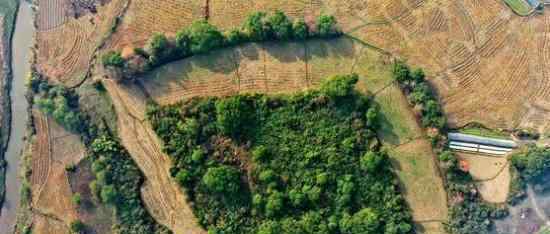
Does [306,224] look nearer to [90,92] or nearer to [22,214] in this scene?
[90,92]

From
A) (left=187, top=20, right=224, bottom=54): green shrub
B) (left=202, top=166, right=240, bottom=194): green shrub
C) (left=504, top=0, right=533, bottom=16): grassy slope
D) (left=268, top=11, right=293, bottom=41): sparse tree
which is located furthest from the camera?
(left=504, top=0, right=533, bottom=16): grassy slope

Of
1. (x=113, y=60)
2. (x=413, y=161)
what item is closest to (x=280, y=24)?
(x=113, y=60)

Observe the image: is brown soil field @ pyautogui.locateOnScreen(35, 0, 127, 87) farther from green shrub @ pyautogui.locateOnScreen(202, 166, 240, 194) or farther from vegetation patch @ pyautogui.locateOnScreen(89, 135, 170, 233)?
green shrub @ pyautogui.locateOnScreen(202, 166, 240, 194)

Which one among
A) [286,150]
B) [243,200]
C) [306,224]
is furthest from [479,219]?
[243,200]

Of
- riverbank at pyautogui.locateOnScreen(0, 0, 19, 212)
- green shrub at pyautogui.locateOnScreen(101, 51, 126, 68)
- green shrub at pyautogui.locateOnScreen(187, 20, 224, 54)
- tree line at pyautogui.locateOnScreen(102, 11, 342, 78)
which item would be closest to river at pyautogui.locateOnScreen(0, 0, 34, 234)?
riverbank at pyautogui.locateOnScreen(0, 0, 19, 212)

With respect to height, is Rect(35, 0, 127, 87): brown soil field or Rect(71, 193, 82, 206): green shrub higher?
Rect(35, 0, 127, 87): brown soil field

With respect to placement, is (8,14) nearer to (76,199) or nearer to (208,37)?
(76,199)
